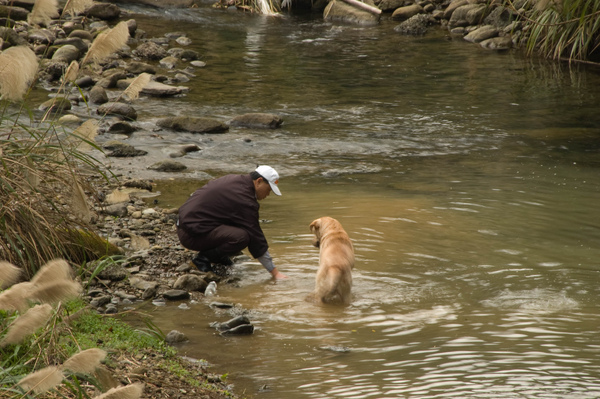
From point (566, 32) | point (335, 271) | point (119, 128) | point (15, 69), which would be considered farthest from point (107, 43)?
point (566, 32)

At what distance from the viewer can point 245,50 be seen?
22797 mm

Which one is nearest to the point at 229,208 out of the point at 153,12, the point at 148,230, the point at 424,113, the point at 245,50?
the point at 148,230

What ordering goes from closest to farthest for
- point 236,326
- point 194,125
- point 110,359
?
point 110,359 < point 236,326 < point 194,125

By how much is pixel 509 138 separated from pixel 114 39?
1010 cm

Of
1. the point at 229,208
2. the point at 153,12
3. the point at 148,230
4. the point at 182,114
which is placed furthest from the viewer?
the point at 153,12

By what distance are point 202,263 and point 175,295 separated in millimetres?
1021

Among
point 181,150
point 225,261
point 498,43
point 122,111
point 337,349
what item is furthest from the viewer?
point 498,43

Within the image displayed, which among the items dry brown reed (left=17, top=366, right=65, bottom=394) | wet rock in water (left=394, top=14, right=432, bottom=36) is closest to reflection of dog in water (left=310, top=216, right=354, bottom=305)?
dry brown reed (left=17, top=366, right=65, bottom=394)

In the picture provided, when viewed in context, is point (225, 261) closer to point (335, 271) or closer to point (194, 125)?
point (335, 271)

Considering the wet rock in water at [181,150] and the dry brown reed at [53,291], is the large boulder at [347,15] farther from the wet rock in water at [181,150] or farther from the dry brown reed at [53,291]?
the dry brown reed at [53,291]

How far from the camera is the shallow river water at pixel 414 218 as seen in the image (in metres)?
5.93

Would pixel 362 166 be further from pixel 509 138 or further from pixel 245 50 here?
pixel 245 50

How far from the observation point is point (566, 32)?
66.4 feet

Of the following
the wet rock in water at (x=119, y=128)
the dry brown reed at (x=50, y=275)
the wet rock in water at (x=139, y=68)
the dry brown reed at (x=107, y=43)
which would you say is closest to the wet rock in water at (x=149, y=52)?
the wet rock in water at (x=139, y=68)
